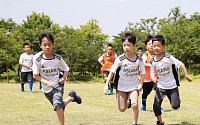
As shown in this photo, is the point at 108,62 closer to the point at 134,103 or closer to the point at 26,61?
the point at 26,61

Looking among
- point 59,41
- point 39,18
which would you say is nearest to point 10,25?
point 39,18

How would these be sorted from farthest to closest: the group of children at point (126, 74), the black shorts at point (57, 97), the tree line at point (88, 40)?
the tree line at point (88, 40), the group of children at point (126, 74), the black shorts at point (57, 97)

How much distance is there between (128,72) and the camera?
18.4 ft

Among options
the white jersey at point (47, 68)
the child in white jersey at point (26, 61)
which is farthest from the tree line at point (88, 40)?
the white jersey at point (47, 68)

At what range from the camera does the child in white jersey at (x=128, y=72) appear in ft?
18.1

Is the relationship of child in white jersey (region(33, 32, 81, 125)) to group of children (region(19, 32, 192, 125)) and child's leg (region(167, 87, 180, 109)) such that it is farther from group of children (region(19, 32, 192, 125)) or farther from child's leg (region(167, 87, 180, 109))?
child's leg (region(167, 87, 180, 109))

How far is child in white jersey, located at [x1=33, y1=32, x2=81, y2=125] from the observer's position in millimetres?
5246

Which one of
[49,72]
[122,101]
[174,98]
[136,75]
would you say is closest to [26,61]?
[49,72]

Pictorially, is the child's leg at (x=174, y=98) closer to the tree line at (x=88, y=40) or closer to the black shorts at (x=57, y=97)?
the black shorts at (x=57, y=97)

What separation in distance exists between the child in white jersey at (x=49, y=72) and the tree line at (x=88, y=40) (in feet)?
95.2

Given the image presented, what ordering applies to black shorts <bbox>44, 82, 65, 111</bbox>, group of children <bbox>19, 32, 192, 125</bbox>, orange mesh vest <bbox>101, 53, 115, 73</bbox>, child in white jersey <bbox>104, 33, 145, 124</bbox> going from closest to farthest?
black shorts <bbox>44, 82, 65, 111</bbox>, group of children <bbox>19, 32, 192, 125</bbox>, child in white jersey <bbox>104, 33, 145, 124</bbox>, orange mesh vest <bbox>101, 53, 115, 73</bbox>

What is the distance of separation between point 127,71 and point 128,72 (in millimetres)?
32

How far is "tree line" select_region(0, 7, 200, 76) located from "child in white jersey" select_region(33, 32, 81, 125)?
95.2 ft

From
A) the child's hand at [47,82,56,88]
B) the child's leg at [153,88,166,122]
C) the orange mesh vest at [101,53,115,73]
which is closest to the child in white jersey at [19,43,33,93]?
the orange mesh vest at [101,53,115,73]
